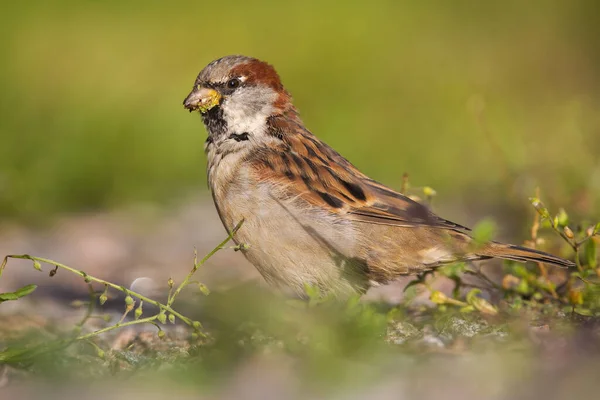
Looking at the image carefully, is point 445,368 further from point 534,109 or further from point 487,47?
point 487,47

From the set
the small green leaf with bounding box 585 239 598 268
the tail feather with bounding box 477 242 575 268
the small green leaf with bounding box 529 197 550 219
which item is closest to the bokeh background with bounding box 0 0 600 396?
the small green leaf with bounding box 585 239 598 268

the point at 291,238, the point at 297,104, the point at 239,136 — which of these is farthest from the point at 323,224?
the point at 297,104

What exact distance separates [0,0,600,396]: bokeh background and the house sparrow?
97 centimetres

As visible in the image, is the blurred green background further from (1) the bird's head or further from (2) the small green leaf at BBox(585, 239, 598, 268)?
(1) the bird's head

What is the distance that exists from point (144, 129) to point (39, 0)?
12.0 ft

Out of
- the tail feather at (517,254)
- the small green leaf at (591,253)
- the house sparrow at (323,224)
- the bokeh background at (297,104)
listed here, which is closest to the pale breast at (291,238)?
the house sparrow at (323,224)

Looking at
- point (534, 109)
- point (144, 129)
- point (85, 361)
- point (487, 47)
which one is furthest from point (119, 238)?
point (487, 47)

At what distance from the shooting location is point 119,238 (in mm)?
5453

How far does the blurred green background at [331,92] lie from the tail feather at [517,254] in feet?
3.43

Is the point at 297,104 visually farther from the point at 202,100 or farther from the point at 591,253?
the point at 591,253

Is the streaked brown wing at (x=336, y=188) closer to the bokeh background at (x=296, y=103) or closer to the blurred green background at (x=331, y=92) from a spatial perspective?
the bokeh background at (x=296, y=103)

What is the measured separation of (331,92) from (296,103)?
416 mm

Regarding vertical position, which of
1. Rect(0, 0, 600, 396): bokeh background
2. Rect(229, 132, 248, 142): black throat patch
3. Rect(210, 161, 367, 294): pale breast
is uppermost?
Rect(0, 0, 600, 396): bokeh background

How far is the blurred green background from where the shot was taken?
5.80 m
